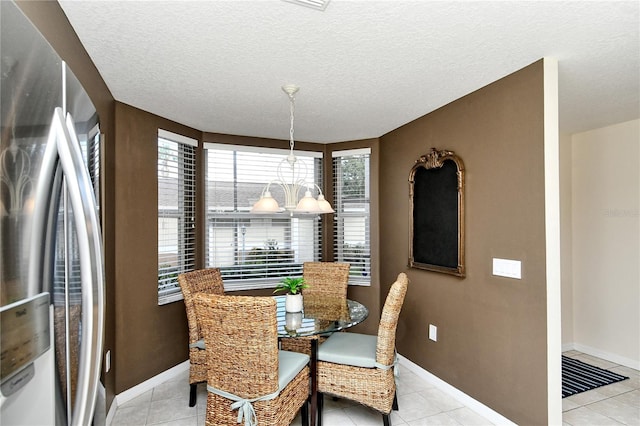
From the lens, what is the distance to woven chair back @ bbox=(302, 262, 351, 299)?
3471 mm

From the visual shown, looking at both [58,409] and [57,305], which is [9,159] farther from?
[58,409]

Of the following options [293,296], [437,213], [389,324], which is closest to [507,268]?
[437,213]

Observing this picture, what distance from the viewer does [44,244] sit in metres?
0.72

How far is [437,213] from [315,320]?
1.43 metres

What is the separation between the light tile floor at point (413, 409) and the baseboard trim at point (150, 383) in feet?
0.15

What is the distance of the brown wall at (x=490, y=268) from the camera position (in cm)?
224

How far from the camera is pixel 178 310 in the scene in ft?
11.1

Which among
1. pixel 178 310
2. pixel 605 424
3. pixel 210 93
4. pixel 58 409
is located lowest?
pixel 605 424

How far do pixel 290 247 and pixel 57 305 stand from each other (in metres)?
3.50

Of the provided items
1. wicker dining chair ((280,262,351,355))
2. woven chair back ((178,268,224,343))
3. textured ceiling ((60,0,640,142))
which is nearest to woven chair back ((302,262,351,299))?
wicker dining chair ((280,262,351,355))

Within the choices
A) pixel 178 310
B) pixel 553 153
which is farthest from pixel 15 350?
pixel 178 310

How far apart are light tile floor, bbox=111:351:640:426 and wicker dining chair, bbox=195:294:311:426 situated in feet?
2.19

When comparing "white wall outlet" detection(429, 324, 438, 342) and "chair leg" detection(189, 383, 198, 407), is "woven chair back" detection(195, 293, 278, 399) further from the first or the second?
"white wall outlet" detection(429, 324, 438, 342)

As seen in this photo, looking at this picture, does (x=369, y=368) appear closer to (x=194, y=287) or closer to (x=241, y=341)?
(x=241, y=341)
